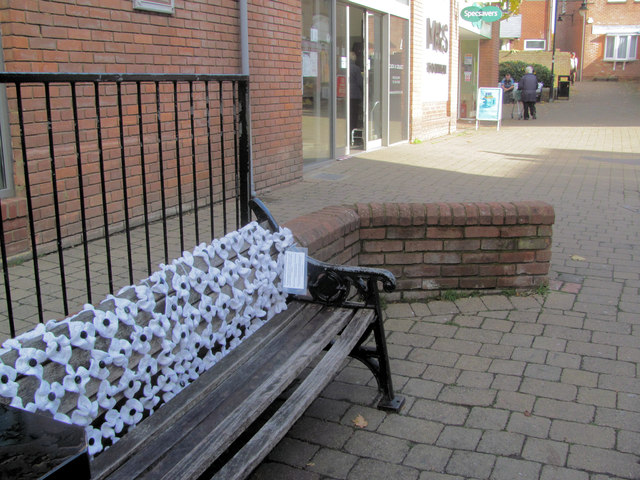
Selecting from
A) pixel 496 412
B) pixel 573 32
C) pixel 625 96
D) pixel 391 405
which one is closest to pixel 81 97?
pixel 391 405

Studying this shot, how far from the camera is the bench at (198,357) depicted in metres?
1.94

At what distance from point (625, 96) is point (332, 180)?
1190 inches

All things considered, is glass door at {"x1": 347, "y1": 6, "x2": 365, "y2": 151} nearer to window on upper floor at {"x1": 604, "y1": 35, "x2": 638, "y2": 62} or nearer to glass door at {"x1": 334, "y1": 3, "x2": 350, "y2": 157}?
glass door at {"x1": 334, "y1": 3, "x2": 350, "y2": 157}

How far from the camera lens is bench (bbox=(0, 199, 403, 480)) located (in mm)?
1938

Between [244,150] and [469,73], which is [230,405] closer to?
[244,150]

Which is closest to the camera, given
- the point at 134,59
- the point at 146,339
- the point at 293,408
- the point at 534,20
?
the point at 146,339

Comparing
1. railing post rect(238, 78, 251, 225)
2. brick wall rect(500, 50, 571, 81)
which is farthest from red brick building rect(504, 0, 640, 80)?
railing post rect(238, 78, 251, 225)

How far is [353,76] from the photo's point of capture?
1119cm

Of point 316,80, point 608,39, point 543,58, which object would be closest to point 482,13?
point 316,80

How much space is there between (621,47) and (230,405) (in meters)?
52.1

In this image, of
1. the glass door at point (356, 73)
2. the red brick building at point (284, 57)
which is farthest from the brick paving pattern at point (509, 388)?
the glass door at point (356, 73)

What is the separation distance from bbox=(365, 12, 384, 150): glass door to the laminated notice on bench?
8.88m

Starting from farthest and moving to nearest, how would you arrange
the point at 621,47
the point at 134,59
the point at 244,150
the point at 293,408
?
the point at 621,47 < the point at 134,59 < the point at 244,150 < the point at 293,408

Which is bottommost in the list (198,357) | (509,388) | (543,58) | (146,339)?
(509,388)
